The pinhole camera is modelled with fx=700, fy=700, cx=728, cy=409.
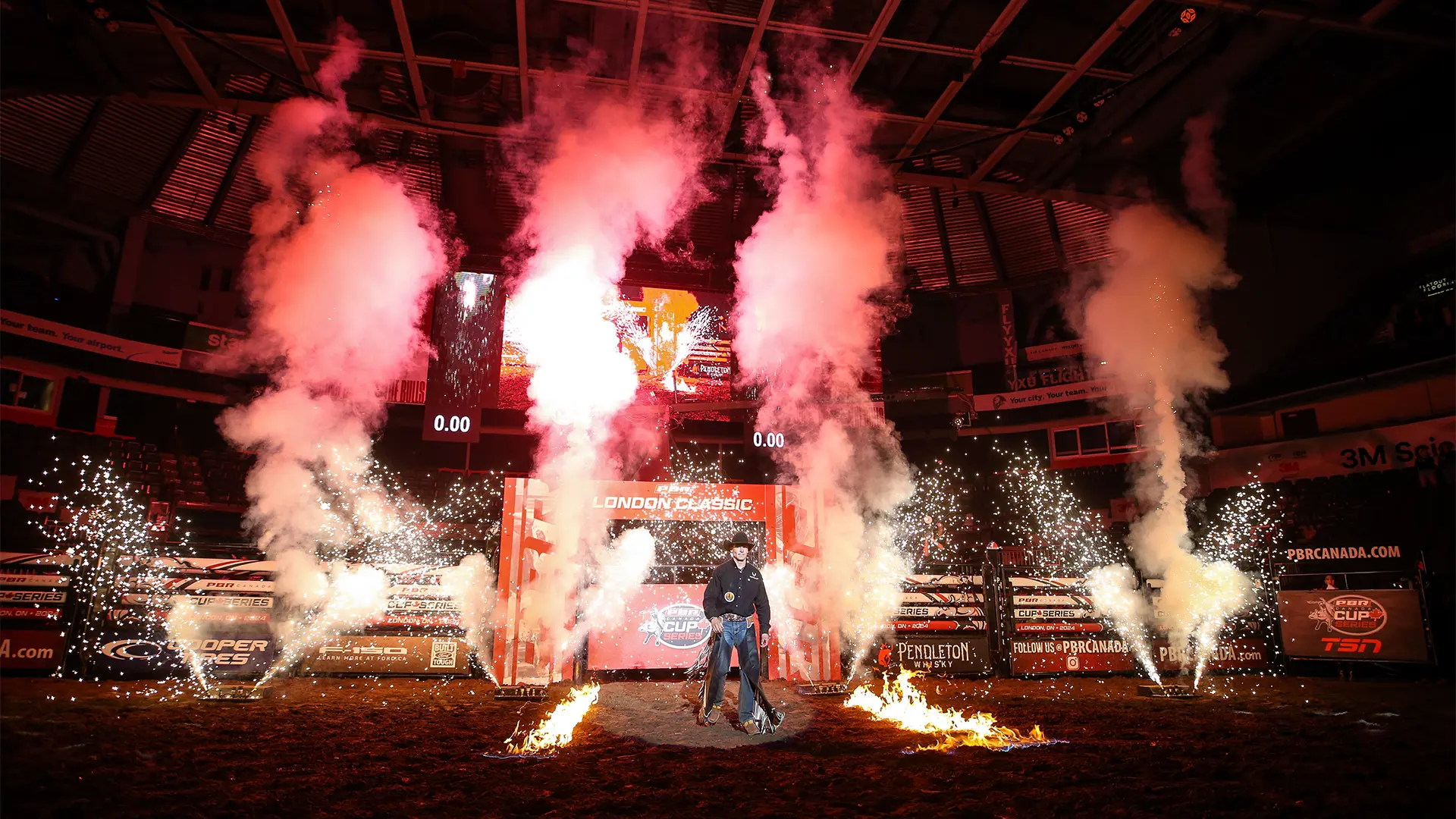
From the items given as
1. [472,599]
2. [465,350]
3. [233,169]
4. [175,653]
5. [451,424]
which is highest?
[233,169]

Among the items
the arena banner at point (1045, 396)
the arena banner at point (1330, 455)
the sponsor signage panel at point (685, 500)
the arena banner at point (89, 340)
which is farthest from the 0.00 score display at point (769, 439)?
the arena banner at point (89, 340)

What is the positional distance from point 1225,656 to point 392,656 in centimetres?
1164

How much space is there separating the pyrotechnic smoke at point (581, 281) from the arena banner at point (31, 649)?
5.56 metres

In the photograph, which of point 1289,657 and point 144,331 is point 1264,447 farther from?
point 144,331

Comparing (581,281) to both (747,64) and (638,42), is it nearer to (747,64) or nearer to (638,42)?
(638,42)

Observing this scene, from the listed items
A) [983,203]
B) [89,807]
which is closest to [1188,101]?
[983,203]

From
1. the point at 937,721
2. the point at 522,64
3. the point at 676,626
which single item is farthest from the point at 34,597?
the point at 937,721

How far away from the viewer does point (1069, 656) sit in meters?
10.1

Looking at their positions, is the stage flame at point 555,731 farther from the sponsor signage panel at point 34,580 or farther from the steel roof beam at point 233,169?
the steel roof beam at point 233,169

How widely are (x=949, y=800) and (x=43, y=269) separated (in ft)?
79.7

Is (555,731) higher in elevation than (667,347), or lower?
lower

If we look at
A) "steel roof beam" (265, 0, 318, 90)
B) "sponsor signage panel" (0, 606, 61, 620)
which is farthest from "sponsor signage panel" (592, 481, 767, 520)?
"sponsor signage panel" (0, 606, 61, 620)

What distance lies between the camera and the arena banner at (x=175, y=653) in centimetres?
864

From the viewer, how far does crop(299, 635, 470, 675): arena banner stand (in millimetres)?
9281
